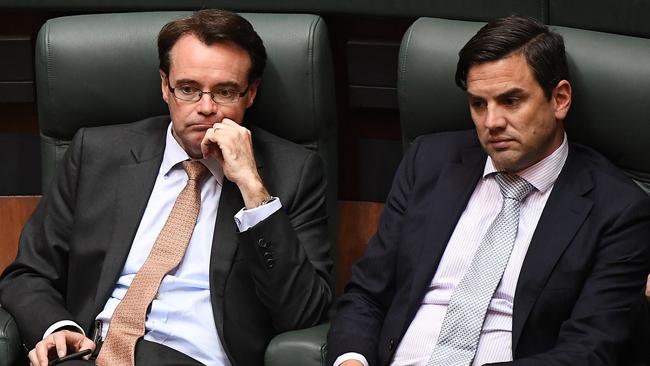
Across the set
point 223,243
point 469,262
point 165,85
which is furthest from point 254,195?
point 469,262

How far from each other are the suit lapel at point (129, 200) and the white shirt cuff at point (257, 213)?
0.99 feet

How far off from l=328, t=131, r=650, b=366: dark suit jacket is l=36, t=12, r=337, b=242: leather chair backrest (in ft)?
1.01

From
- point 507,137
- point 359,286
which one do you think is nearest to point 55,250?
point 359,286

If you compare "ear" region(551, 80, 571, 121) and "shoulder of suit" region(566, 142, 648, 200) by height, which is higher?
"ear" region(551, 80, 571, 121)

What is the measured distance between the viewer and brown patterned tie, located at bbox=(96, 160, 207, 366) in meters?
2.67

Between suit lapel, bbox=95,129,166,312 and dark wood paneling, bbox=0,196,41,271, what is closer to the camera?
suit lapel, bbox=95,129,166,312

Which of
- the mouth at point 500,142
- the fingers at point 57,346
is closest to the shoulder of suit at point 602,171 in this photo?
the mouth at point 500,142

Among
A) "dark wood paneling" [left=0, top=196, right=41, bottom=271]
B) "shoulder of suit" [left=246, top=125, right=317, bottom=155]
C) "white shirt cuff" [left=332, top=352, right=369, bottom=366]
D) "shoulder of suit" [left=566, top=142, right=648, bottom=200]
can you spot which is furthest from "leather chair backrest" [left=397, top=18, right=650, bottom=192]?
"dark wood paneling" [left=0, top=196, right=41, bottom=271]

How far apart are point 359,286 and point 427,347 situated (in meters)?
0.22

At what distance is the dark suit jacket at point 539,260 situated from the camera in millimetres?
2408

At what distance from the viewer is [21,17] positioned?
3.36m

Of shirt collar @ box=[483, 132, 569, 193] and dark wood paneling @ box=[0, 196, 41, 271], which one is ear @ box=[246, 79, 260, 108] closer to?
shirt collar @ box=[483, 132, 569, 193]

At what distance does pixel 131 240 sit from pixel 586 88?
1084mm

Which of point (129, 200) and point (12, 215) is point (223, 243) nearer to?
point (129, 200)
